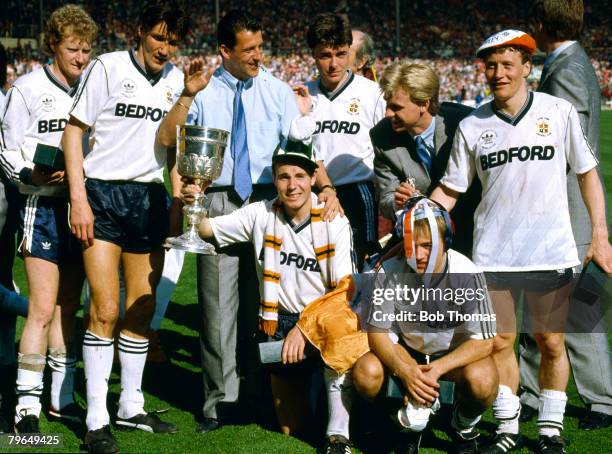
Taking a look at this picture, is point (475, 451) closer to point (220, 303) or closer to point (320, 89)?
point (220, 303)

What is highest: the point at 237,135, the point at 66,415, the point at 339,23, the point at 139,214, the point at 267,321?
the point at 339,23

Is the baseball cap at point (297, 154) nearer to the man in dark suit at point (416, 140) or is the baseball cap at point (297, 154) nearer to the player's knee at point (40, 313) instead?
the man in dark suit at point (416, 140)

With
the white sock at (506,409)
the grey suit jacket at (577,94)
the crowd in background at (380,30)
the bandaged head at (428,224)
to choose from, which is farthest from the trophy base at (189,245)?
the crowd in background at (380,30)

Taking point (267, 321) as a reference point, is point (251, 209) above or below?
above

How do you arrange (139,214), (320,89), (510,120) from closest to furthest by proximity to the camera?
(510,120), (139,214), (320,89)

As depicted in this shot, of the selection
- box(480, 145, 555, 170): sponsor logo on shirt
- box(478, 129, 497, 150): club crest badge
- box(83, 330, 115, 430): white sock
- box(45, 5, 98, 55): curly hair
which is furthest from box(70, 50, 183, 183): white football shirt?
box(480, 145, 555, 170): sponsor logo on shirt

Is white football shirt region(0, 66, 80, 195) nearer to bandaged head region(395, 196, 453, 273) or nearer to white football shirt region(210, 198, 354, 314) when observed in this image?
white football shirt region(210, 198, 354, 314)

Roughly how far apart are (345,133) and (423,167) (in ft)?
2.14

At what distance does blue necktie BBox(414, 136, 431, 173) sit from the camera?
482 cm

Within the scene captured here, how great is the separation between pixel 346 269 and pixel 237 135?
96 centimetres

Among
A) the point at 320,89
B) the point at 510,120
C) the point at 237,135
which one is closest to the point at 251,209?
the point at 237,135

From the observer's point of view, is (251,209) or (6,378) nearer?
(251,209)

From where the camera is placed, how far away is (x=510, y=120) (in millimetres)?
4254

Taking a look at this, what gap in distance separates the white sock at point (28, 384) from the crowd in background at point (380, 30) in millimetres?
34177
